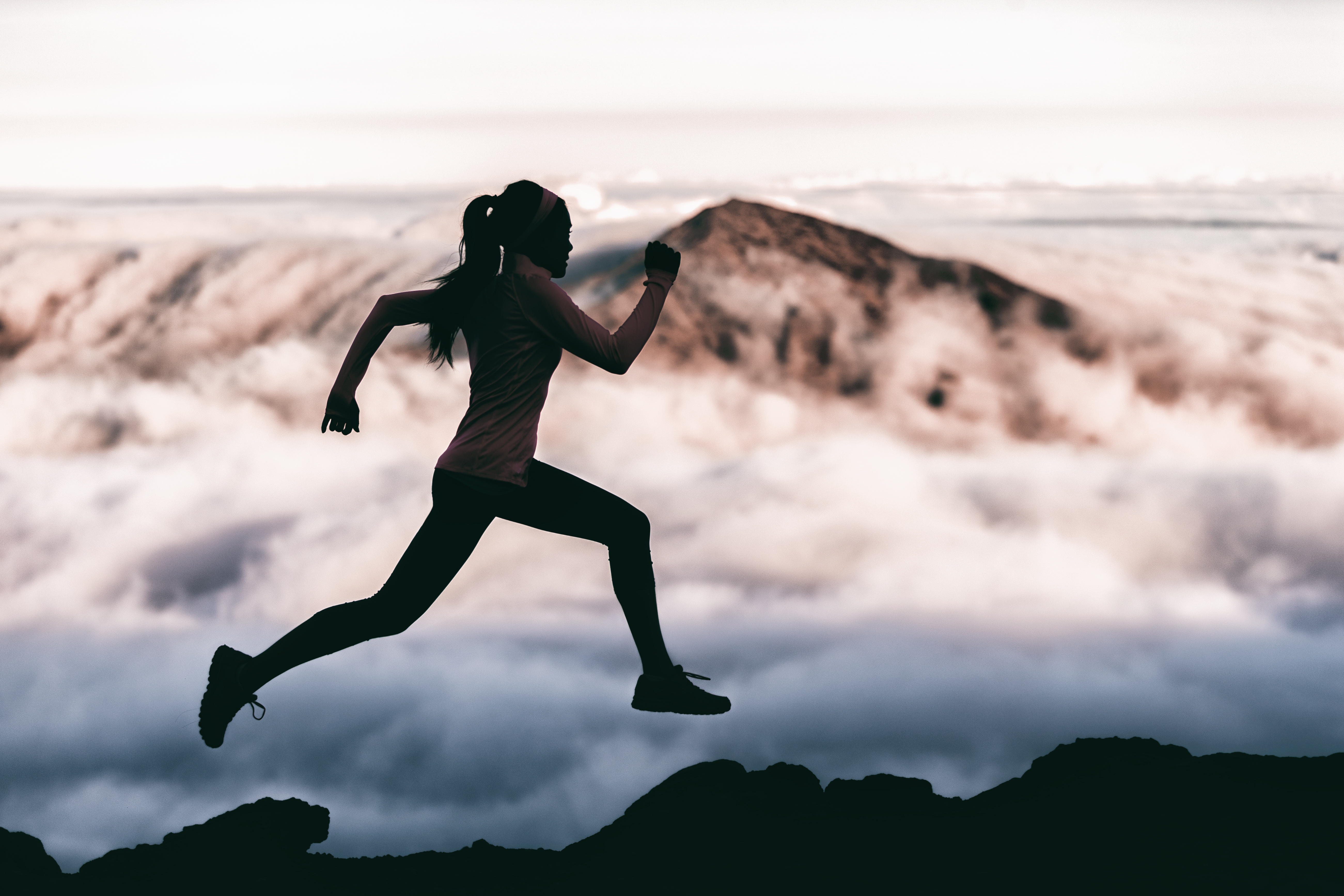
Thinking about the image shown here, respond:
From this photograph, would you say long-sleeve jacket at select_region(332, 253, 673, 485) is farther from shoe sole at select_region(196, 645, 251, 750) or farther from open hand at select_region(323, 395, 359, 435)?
shoe sole at select_region(196, 645, 251, 750)

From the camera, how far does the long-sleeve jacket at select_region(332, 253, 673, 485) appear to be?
4828 millimetres

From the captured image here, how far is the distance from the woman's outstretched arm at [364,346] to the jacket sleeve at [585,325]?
0.47 metres

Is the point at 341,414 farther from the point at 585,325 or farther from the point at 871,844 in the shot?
the point at 871,844

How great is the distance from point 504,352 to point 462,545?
2.74 feet

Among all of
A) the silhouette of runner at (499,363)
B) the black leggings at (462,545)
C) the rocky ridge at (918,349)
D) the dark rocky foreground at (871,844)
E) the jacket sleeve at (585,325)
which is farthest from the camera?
the rocky ridge at (918,349)

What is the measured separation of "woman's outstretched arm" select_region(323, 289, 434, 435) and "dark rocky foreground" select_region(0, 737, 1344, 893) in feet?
10.1

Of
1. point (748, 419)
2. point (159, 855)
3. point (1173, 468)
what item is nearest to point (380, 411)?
point (748, 419)

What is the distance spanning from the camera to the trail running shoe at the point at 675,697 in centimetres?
554

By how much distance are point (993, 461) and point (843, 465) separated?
1858cm

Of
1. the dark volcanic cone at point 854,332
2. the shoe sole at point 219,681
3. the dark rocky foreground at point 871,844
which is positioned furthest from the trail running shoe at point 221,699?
the dark volcanic cone at point 854,332

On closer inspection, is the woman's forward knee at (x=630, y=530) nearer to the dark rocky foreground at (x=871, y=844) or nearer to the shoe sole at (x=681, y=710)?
the shoe sole at (x=681, y=710)

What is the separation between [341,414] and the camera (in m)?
4.86

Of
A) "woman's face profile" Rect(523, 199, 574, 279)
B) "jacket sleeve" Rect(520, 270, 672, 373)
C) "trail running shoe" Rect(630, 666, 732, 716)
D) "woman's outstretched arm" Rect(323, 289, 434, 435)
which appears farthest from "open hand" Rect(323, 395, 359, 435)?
"trail running shoe" Rect(630, 666, 732, 716)

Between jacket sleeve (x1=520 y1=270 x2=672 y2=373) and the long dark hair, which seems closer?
jacket sleeve (x1=520 y1=270 x2=672 y2=373)
